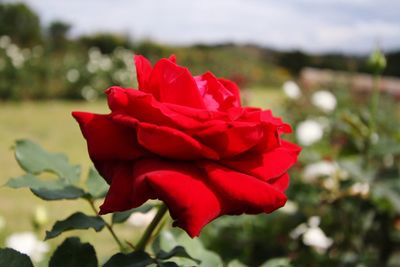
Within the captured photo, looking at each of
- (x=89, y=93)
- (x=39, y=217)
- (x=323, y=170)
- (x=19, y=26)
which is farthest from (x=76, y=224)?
(x=19, y=26)

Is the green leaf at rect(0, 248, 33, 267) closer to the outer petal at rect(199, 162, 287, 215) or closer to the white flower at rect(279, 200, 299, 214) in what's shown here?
the outer petal at rect(199, 162, 287, 215)

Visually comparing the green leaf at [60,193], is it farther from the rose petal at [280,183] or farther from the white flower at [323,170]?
the white flower at [323,170]

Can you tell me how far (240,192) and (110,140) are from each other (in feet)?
0.41

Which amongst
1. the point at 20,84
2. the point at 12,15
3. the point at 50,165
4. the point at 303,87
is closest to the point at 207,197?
the point at 50,165

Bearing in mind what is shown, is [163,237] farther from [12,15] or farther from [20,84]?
[12,15]

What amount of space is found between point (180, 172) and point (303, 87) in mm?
5384

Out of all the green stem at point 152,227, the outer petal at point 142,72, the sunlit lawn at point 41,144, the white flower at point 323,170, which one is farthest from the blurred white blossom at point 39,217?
the outer petal at point 142,72

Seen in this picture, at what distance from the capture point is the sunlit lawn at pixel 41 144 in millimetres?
3250

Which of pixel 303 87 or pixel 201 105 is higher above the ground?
pixel 201 105

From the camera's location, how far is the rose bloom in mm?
473

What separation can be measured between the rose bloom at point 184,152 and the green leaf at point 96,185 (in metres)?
0.20

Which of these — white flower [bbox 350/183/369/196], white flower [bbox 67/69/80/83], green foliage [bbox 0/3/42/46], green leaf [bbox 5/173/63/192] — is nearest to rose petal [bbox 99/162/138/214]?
green leaf [bbox 5/173/63/192]

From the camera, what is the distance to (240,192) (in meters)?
0.49

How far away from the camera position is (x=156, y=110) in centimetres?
51
